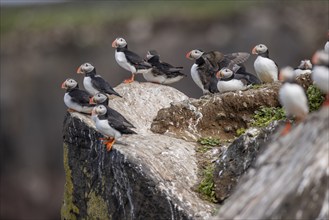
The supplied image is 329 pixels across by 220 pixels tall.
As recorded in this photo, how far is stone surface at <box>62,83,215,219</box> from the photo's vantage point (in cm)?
1563

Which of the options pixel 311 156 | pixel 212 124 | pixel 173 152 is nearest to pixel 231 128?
pixel 212 124

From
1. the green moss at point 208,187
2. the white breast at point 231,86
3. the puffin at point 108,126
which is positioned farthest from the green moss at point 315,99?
the puffin at point 108,126

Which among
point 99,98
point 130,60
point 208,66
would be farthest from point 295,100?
point 130,60

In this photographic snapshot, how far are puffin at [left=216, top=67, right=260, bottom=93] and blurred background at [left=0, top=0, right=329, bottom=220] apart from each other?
22529mm

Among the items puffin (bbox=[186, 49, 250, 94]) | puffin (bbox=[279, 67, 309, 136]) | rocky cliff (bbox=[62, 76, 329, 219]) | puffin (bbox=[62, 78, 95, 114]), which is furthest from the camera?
puffin (bbox=[186, 49, 250, 94])

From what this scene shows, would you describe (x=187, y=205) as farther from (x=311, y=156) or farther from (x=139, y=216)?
(x=311, y=156)

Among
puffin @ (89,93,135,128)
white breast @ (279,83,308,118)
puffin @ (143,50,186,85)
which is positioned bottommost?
puffin @ (143,50,186,85)

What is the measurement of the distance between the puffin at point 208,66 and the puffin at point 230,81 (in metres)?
0.54

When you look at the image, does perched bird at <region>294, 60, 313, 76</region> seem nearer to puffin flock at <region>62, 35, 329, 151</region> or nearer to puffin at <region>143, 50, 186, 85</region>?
puffin flock at <region>62, 35, 329, 151</region>

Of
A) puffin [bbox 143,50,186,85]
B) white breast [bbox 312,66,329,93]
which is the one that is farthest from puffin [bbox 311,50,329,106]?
puffin [bbox 143,50,186,85]

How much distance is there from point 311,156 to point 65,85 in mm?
7231

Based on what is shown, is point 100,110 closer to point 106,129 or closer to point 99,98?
point 106,129

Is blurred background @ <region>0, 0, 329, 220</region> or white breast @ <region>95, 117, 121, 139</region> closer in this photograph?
white breast @ <region>95, 117, 121, 139</region>

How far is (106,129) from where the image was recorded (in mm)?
16453
